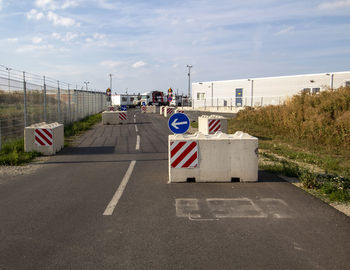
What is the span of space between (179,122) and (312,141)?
7592mm

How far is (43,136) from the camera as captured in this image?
41.0 feet

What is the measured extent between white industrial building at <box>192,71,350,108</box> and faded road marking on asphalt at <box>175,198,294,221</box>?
1259 inches

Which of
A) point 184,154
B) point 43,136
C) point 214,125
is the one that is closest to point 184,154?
point 184,154

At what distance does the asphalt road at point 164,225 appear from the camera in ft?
13.0

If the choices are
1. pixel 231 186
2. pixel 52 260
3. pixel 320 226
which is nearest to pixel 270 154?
pixel 231 186

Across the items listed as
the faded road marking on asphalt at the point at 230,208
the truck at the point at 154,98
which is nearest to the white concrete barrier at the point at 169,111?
the faded road marking on asphalt at the point at 230,208

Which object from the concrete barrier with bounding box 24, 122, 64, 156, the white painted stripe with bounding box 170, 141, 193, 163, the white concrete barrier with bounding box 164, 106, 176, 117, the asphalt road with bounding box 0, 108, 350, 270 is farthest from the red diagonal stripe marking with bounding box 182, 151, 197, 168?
the white concrete barrier with bounding box 164, 106, 176, 117

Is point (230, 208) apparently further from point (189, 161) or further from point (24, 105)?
point (24, 105)

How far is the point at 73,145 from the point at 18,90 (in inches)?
131

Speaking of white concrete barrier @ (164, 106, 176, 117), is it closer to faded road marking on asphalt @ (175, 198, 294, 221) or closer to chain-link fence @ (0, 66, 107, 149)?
chain-link fence @ (0, 66, 107, 149)

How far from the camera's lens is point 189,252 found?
4137mm

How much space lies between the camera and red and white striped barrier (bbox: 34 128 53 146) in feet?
40.9

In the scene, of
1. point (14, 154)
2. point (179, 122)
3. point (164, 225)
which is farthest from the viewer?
point (14, 154)

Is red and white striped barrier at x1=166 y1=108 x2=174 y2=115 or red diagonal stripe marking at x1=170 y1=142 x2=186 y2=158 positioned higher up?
red and white striped barrier at x1=166 y1=108 x2=174 y2=115
